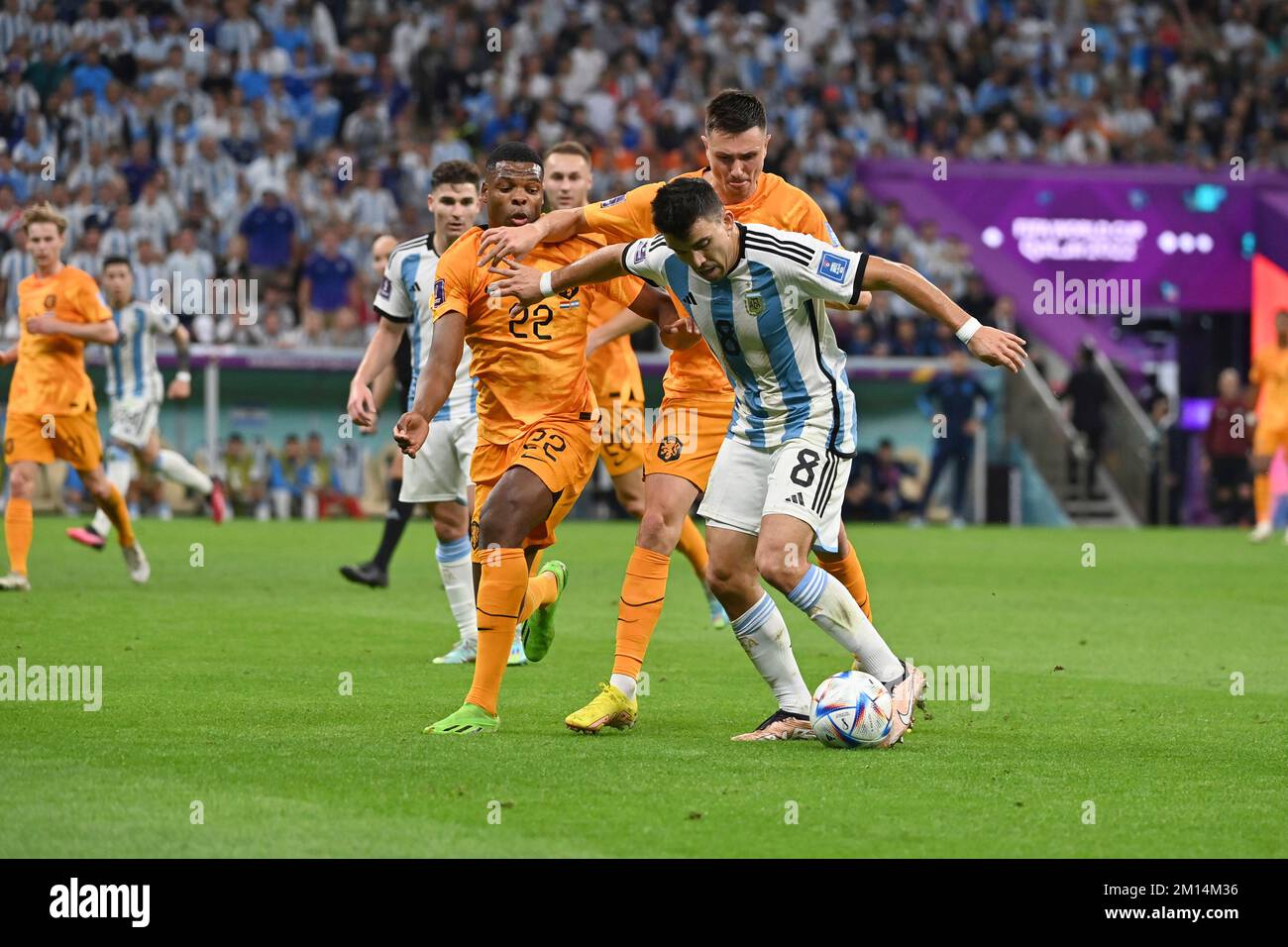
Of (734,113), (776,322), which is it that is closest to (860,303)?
(776,322)

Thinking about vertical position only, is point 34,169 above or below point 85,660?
above

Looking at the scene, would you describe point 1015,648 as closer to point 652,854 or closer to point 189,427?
point 652,854

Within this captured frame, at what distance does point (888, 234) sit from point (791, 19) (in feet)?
17.4

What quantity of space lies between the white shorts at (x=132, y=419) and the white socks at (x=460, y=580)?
668 cm

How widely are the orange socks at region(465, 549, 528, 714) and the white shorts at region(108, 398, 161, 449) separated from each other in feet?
32.0

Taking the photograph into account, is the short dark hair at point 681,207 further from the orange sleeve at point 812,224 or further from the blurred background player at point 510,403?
the orange sleeve at point 812,224

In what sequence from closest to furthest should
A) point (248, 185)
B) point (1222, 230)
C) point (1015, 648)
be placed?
point (1015, 648) < point (248, 185) < point (1222, 230)

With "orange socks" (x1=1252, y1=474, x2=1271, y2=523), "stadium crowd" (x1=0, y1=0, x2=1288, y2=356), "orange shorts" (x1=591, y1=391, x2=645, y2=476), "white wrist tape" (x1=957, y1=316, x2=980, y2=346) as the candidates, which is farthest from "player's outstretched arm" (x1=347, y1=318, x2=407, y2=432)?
"orange socks" (x1=1252, y1=474, x2=1271, y2=523)

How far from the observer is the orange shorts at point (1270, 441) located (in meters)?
21.0

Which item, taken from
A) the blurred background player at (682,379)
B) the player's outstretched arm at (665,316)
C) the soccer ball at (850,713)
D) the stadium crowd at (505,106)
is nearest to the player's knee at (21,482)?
the blurred background player at (682,379)

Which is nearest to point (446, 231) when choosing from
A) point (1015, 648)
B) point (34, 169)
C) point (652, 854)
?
point (1015, 648)

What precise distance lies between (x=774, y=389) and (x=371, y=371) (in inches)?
82.7

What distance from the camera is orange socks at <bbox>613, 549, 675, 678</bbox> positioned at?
7.57m

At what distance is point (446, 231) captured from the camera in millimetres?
9984
